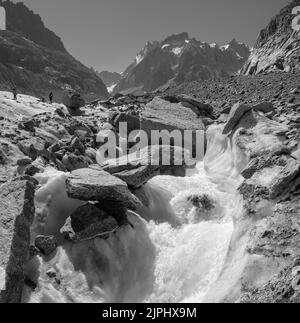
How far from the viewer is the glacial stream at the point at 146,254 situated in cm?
1304

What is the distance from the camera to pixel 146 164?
19.9 m

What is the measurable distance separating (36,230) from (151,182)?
7.13 meters

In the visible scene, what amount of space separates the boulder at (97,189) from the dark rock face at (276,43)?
65847mm

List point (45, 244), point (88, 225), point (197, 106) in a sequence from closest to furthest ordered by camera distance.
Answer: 1. point (45, 244)
2. point (88, 225)
3. point (197, 106)

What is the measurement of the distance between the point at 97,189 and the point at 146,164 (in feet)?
18.0

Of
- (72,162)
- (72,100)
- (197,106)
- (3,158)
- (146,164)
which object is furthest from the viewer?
(72,100)

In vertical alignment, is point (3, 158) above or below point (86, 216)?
above

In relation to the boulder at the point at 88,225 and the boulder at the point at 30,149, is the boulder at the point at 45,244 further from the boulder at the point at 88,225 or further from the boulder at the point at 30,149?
the boulder at the point at 30,149

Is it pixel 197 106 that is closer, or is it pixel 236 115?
pixel 236 115

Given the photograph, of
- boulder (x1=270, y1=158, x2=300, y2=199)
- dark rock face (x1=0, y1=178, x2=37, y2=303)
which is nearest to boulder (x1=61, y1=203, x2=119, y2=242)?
dark rock face (x1=0, y1=178, x2=37, y2=303)

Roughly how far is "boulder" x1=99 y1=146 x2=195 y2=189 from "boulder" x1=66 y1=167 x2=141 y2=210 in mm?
2875

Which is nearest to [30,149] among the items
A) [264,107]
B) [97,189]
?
[97,189]

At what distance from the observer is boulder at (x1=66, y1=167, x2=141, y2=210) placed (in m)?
14.7

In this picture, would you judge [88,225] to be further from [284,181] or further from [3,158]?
[284,181]
